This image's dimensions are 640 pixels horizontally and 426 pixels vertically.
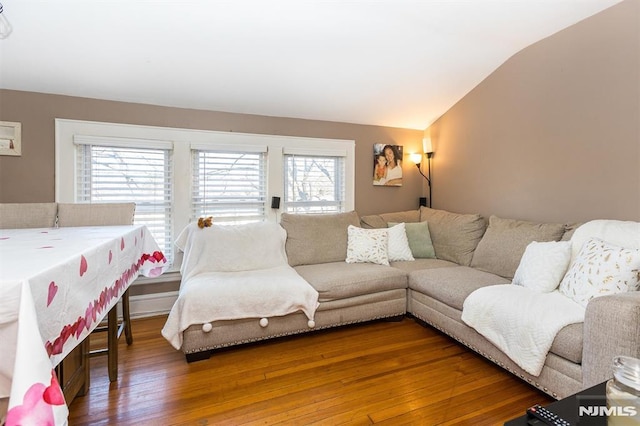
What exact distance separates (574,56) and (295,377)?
124 inches

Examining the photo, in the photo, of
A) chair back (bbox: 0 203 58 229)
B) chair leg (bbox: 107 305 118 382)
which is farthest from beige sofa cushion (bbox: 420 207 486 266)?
chair back (bbox: 0 203 58 229)

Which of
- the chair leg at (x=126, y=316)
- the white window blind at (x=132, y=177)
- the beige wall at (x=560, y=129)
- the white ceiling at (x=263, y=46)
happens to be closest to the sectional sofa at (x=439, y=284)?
the beige wall at (x=560, y=129)

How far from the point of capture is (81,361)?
1.64 m

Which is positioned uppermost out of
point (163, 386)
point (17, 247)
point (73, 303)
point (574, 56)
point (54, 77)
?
point (574, 56)

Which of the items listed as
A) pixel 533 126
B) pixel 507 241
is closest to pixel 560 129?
pixel 533 126

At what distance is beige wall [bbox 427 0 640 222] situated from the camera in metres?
2.12

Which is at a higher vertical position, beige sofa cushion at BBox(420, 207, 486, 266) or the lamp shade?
the lamp shade

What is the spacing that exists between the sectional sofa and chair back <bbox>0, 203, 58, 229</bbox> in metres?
1.19

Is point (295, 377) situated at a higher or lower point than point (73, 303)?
lower

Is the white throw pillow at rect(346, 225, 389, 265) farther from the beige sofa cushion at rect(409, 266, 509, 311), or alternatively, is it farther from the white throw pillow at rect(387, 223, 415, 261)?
the beige sofa cushion at rect(409, 266, 509, 311)

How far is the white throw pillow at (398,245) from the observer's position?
10.1 ft

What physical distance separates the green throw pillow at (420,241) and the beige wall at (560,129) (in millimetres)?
616

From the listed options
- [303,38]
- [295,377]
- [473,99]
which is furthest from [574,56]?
[295,377]

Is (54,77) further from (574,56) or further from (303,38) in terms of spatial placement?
(574,56)
